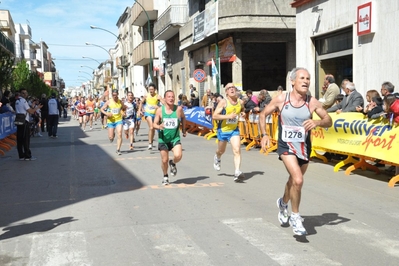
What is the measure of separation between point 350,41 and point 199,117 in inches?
305

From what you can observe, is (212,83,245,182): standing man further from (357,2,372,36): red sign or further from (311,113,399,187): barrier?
(357,2,372,36): red sign

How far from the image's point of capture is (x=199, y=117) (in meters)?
22.6

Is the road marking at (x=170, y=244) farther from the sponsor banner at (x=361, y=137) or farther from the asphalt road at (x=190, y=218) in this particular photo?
the sponsor banner at (x=361, y=137)

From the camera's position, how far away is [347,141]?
37.3ft

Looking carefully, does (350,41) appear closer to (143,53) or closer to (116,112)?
(116,112)

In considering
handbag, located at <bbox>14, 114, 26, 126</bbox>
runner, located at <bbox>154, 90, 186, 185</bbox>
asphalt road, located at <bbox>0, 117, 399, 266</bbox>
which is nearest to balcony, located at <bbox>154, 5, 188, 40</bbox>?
handbag, located at <bbox>14, 114, 26, 126</bbox>

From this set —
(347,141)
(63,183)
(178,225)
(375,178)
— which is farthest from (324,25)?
(178,225)

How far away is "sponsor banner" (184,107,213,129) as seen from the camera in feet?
70.6

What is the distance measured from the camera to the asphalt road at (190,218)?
17.5 ft

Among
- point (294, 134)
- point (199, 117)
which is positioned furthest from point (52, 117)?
point (294, 134)

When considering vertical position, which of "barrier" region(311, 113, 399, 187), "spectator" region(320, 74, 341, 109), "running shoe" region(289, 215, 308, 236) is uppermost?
"spectator" region(320, 74, 341, 109)

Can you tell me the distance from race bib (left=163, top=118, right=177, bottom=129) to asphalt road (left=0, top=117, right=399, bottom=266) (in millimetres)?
1075

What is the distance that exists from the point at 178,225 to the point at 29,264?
200 cm

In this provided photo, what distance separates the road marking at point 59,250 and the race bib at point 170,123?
12.5 ft
